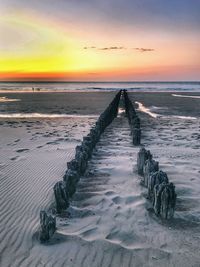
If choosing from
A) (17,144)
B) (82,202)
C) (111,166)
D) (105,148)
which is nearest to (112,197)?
(82,202)

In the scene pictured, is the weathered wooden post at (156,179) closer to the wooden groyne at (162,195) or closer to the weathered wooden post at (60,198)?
the wooden groyne at (162,195)

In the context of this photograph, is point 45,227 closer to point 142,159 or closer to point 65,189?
point 65,189

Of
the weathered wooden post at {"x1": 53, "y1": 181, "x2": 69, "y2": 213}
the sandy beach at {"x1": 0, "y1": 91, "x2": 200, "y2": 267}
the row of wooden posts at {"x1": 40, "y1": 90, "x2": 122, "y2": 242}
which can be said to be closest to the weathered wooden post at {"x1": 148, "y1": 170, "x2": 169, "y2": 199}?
the sandy beach at {"x1": 0, "y1": 91, "x2": 200, "y2": 267}

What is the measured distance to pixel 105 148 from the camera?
36.3 feet

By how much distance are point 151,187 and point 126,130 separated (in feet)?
29.0

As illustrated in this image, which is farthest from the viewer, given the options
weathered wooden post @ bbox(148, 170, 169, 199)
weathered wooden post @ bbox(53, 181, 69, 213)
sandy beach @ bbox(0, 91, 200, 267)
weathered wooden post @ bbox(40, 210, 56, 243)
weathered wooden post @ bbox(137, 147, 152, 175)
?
weathered wooden post @ bbox(137, 147, 152, 175)

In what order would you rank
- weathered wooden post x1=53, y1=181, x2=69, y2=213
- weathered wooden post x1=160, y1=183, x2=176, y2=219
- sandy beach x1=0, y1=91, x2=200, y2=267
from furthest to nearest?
weathered wooden post x1=53, y1=181, x2=69, y2=213
weathered wooden post x1=160, y1=183, x2=176, y2=219
sandy beach x1=0, y1=91, x2=200, y2=267

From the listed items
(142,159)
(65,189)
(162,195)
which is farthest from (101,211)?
(142,159)

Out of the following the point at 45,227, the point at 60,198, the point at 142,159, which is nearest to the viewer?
the point at 45,227

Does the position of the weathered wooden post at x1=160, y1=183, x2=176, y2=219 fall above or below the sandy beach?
above

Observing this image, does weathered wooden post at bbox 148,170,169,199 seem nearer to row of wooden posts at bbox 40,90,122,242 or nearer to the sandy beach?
the sandy beach

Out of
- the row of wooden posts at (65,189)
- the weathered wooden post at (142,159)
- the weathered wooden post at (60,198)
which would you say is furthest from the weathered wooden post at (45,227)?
the weathered wooden post at (142,159)

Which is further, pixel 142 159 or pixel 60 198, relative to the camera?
pixel 142 159

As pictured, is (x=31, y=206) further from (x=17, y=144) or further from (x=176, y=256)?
(x=17, y=144)
